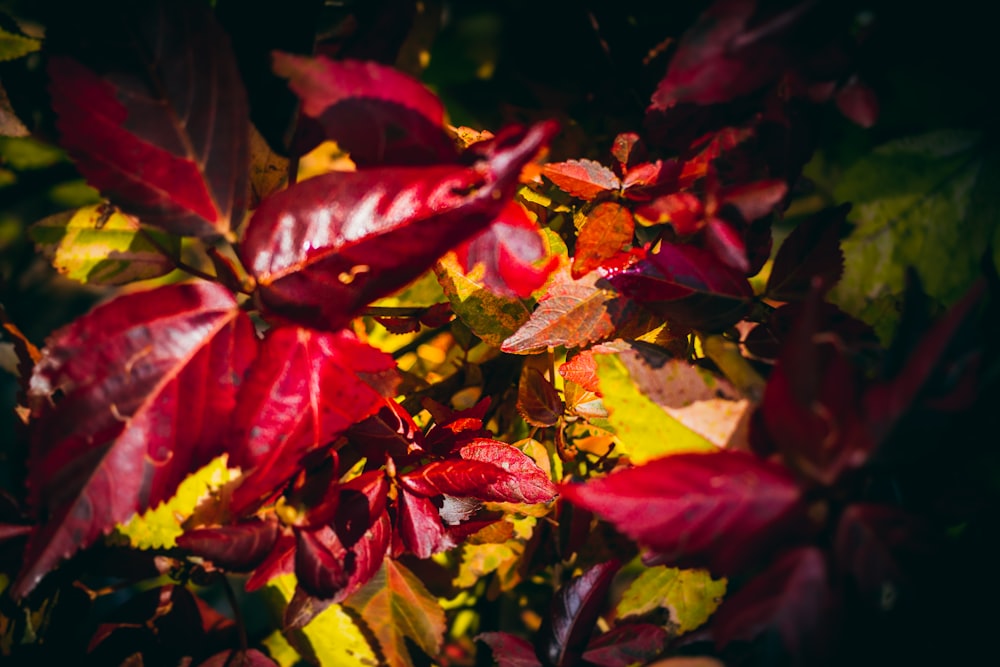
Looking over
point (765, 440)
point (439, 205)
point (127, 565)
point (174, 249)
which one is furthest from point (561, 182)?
point (127, 565)

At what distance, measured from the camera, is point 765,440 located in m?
0.38

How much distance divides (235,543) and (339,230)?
309 mm

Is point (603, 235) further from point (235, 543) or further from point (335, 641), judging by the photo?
point (335, 641)

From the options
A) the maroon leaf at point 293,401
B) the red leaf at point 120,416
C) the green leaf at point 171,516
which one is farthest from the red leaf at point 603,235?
the green leaf at point 171,516

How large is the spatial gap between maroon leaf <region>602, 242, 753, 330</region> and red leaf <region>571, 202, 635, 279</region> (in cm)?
3

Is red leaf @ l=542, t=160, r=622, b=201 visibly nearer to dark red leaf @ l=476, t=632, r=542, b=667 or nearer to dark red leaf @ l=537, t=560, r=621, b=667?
dark red leaf @ l=537, t=560, r=621, b=667

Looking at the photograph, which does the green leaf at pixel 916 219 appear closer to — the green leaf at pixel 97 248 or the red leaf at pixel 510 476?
the red leaf at pixel 510 476

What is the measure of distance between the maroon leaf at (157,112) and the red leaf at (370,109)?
0.07m

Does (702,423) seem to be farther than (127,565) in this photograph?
No

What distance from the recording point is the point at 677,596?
2.29ft

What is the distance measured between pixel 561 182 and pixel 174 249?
43 centimetres

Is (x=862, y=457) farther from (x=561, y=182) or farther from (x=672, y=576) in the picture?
(x=672, y=576)

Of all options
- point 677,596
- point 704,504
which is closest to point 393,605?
point 677,596

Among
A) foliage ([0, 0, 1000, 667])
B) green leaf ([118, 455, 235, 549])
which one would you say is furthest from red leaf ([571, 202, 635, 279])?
green leaf ([118, 455, 235, 549])
